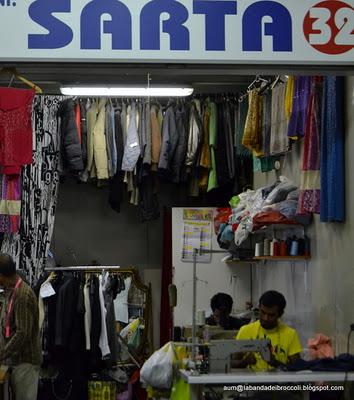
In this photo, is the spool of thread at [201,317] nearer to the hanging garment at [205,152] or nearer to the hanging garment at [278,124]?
the hanging garment at [278,124]

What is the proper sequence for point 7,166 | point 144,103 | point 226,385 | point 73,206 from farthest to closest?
point 73,206 → point 144,103 → point 7,166 → point 226,385

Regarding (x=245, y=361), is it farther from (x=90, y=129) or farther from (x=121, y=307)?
(x=90, y=129)

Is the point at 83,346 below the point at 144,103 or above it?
below

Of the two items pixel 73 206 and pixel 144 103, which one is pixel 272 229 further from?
pixel 73 206

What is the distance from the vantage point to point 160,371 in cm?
495

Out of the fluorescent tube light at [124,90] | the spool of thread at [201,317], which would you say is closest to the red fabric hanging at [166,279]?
the fluorescent tube light at [124,90]

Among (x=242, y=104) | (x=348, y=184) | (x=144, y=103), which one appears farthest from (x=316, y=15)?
(x=144, y=103)

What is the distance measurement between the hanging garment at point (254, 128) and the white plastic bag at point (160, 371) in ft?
7.47

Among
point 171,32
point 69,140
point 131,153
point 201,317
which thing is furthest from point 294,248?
point 171,32

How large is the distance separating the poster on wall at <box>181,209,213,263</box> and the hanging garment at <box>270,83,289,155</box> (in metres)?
1.97

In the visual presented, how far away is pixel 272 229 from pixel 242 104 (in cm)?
171

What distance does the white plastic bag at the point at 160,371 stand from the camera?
194 inches

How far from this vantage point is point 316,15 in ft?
9.43

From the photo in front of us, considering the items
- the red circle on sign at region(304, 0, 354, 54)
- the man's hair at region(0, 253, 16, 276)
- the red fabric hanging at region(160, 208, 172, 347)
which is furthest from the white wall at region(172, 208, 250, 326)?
the red circle on sign at region(304, 0, 354, 54)
